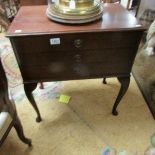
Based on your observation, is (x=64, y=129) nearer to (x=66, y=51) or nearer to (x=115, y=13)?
(x=66, y=51)

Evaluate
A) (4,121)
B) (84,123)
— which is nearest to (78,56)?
(4,121)

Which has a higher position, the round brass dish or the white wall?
the round brass dish

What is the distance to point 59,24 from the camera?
101cm

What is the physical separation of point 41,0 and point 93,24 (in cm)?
110

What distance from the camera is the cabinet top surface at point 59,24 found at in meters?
0.94

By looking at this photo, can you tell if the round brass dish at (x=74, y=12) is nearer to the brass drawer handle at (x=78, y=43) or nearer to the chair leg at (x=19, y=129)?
the brass drawer handle at (x=78, y=43)

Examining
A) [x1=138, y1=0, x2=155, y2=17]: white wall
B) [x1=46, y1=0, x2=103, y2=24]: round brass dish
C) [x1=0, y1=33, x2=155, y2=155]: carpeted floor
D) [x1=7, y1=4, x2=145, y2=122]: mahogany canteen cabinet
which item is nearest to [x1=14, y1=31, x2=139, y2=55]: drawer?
[x1=7, y1=4, x2=145, y2=122]: mahogany canteen cabinet

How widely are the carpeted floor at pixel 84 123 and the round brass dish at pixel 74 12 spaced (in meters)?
0.76

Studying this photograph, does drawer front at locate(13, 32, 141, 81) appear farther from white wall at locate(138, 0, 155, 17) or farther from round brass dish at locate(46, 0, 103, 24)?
white wall at locate(138, 0, 155, 17)

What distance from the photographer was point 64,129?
4.52 feet

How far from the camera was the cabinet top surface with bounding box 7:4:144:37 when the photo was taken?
36.9 inches

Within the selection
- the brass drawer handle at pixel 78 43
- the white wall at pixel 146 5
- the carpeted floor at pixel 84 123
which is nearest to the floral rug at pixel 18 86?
the carpeted floor at pixel 84 123

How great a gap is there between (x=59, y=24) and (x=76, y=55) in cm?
19

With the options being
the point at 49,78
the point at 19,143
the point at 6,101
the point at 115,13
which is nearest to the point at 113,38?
the point at 115,13
